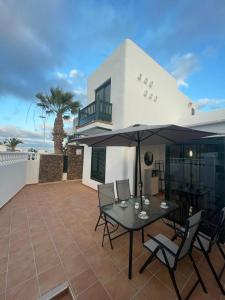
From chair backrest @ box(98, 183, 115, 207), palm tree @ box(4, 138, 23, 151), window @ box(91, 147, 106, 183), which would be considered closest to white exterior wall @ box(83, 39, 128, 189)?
window @ box(91, 147, 106, 183)

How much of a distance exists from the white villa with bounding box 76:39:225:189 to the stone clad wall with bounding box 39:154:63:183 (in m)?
2.38

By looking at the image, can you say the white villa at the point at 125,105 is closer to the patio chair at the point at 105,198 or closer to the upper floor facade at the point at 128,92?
the upper floor facade at the point at 128,92

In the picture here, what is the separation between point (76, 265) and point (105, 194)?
1487 mm

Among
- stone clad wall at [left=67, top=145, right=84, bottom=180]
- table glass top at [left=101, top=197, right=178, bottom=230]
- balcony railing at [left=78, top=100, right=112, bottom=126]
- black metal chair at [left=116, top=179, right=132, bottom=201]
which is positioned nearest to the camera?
table glass top at [left=101, top=197, right=178, bottom=230]

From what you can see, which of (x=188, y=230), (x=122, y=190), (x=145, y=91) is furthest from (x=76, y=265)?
(x=145, y=91)

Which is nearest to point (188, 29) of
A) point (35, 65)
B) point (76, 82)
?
point (35, 65)

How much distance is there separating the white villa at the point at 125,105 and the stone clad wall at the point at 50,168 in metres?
2.38

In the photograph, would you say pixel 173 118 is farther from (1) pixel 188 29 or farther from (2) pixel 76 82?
(2) pixel 76 82

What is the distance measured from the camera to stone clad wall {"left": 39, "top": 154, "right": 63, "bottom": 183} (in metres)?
8.74

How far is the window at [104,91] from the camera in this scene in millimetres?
7405

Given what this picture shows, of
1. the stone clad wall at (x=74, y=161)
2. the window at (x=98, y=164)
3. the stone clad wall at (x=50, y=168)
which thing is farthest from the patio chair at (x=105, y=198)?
the stone clad wall at (x=74, y=161)

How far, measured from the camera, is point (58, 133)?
32.7ft

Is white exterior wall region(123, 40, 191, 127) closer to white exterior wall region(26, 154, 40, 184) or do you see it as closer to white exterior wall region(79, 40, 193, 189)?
white exterior wall region(79, 40, 193, 189)

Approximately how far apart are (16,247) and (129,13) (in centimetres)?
830
